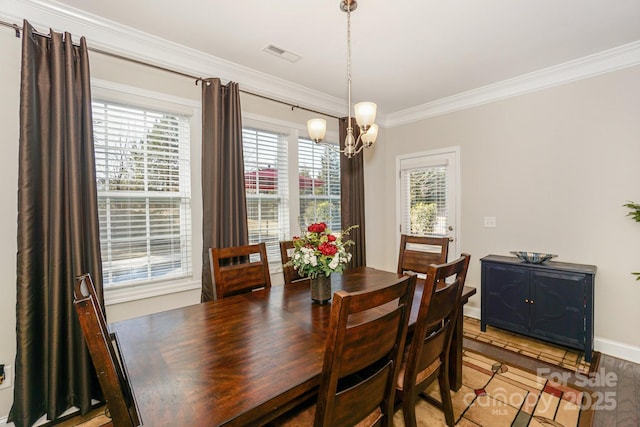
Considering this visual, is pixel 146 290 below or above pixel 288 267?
below

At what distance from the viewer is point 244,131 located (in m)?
3.07

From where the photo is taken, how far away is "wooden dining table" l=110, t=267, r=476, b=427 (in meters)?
0.96

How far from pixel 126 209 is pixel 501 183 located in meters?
3.70

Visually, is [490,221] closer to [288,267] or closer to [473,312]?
[473,312]

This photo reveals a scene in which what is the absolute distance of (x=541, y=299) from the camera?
9.44ft

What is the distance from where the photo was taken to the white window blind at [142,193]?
2.30 m

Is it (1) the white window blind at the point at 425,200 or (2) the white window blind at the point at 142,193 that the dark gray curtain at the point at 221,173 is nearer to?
(2) the white window blind at the point at 142,193

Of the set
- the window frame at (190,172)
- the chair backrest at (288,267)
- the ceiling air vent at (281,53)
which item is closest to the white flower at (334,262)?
the chair backrest at (288,267)

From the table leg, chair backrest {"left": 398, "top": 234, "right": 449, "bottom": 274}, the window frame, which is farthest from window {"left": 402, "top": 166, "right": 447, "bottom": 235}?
the window frame

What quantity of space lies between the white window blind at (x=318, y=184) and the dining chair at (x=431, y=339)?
2.10 metres

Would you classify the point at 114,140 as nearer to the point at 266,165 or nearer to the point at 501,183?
the point at 266,165

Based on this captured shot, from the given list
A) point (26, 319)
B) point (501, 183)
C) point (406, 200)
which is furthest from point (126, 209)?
point (501, 183)

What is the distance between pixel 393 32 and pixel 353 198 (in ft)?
6.35

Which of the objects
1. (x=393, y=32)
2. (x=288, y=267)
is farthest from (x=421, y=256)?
(x=393, y=32)
